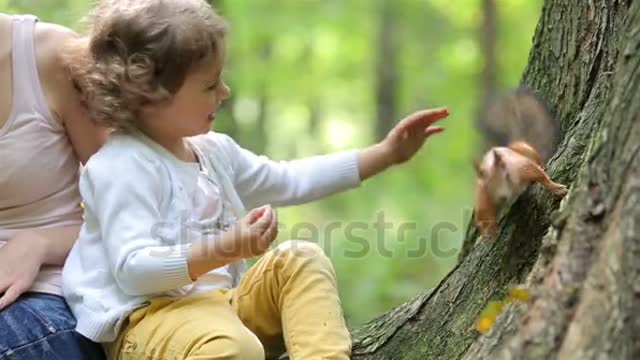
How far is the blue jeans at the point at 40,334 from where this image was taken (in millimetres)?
2012

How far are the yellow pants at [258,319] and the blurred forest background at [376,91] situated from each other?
387 cm

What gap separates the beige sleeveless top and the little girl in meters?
0.10

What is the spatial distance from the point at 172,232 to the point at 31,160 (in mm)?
392

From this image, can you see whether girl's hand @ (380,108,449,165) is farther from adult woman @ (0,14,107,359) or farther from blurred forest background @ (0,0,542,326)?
blurred forest background @ (0,0,542,326)

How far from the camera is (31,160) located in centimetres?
217

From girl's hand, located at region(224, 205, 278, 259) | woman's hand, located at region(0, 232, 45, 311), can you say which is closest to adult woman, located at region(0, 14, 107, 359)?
woman's hand, located at region(0, 232, 45, 311)

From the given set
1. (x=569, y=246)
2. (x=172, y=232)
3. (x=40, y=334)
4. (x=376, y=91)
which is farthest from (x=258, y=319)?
(x=376, y=91)

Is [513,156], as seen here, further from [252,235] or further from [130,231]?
[130,231]

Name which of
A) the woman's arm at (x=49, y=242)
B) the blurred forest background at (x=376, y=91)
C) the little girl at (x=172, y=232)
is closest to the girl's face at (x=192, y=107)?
the little girl at (x=172, y=232)

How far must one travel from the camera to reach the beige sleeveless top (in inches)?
85.0

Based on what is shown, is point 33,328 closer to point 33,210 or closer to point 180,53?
point 33,210

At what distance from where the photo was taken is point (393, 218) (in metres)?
7.48

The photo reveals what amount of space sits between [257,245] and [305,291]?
215 millimetres

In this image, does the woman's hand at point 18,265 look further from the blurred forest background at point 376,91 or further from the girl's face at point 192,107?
the blurred forest background at point 376,91
